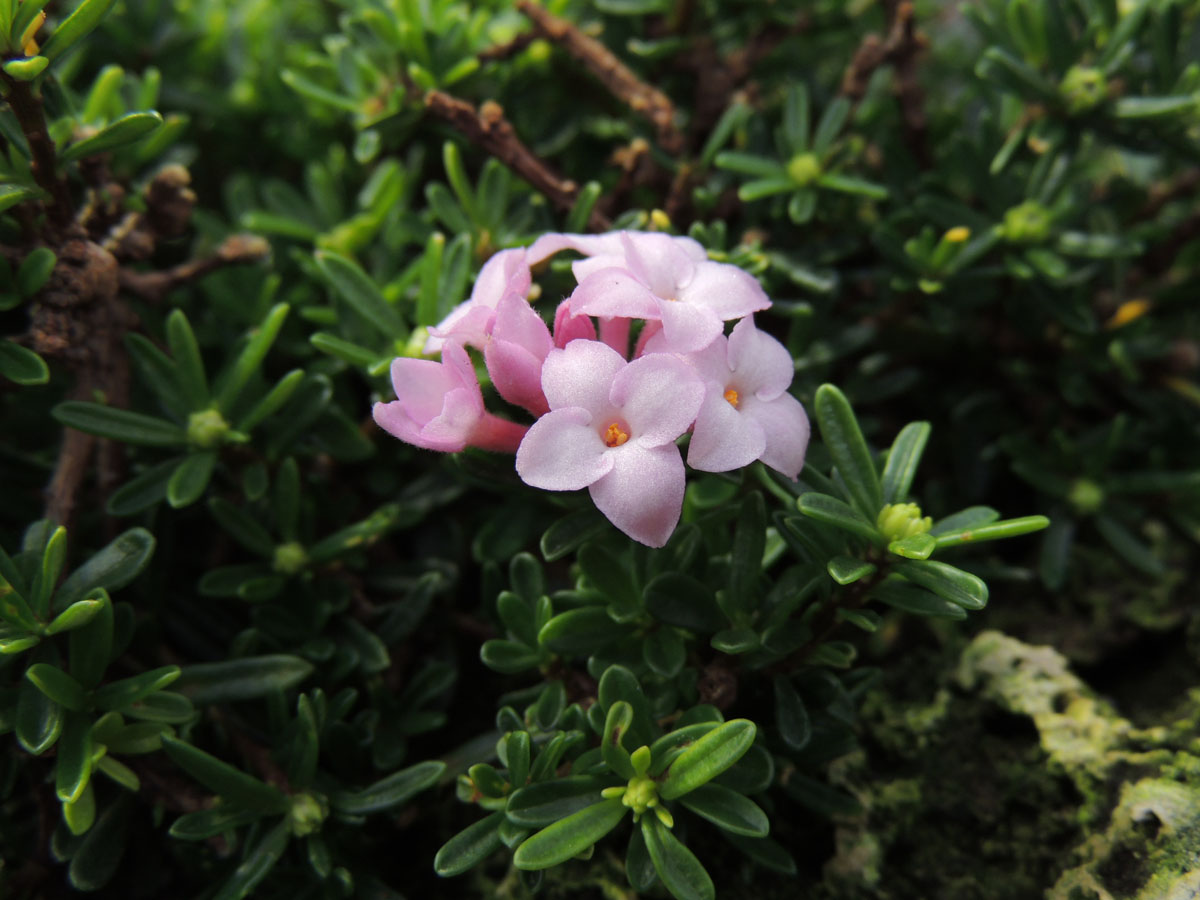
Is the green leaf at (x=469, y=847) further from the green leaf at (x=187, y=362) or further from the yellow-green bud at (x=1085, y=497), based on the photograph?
the yellow-green bud at (x=1085, y=497)

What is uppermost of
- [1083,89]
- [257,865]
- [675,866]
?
[1083,89]

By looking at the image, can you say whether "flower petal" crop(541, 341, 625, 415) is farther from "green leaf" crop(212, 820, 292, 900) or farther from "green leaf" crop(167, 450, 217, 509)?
"green leaf" crop(212, 820, 292, 900)

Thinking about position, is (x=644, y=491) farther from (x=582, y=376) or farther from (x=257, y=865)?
(x=257, y=865)

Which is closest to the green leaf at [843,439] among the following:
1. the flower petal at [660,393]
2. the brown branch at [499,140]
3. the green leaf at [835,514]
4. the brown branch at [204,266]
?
the green leaf at [835,514]

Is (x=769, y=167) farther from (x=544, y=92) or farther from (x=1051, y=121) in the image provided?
(x=544, y=92)

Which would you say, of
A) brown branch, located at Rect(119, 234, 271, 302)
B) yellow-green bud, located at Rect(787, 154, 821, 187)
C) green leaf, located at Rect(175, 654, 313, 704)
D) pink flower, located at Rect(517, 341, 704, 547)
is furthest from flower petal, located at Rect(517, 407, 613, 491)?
brown branch, located at Rect(119, 234, 271, 302)

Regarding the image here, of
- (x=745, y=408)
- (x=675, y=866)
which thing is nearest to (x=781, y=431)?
(x=745, y=408)

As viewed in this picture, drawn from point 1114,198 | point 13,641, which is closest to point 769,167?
point 1114,198
